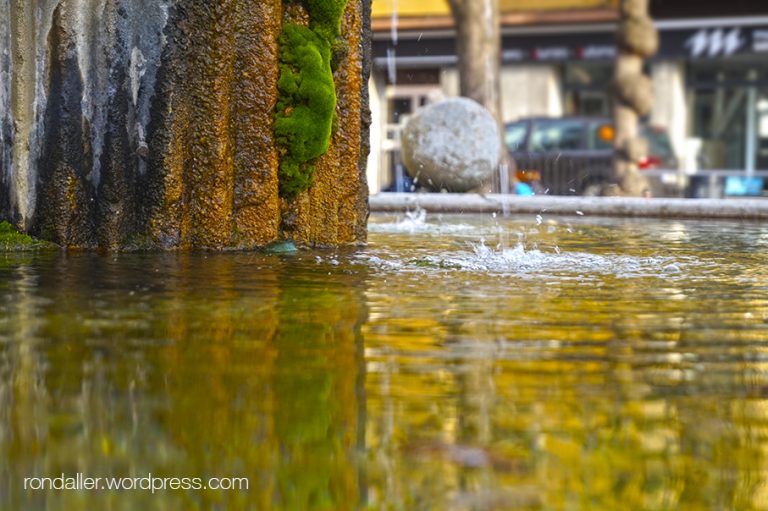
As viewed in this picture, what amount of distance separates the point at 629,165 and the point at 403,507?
22691 millimetres

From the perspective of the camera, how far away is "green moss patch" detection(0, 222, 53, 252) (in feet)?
25.7

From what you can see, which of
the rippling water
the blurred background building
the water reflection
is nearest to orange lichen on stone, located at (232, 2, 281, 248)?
the rippling water

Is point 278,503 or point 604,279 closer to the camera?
point 278,503

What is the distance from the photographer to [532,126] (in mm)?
26797

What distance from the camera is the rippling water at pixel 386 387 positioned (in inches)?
102

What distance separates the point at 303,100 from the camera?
802 centimetres

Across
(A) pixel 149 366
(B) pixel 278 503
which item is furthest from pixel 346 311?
(B) pixel 278 503

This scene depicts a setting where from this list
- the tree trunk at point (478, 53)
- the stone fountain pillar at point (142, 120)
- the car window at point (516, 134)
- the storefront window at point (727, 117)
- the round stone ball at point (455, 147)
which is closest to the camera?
the stone fountain pillar at point (142, 120)

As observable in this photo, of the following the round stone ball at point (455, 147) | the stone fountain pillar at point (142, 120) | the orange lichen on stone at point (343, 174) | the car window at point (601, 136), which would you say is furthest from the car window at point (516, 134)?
the stone fountain pillar at point (142, 120)

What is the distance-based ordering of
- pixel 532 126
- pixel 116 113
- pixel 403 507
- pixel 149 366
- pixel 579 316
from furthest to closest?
pixel 532 126 < pixel 116 113 < pixel 579 316 < pixel 149 366 < pixel 403 507

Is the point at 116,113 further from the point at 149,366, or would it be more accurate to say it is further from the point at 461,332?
Answer: the point at 149,366

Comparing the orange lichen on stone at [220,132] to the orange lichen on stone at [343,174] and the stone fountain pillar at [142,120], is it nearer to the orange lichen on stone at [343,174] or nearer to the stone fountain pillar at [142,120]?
the stone fountain pillar at [142,120]

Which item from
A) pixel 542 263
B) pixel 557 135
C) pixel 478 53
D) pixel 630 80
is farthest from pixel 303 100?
pixel 557 135

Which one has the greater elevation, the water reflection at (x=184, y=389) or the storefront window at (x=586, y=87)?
the storefront window at (x=586, y=87)
